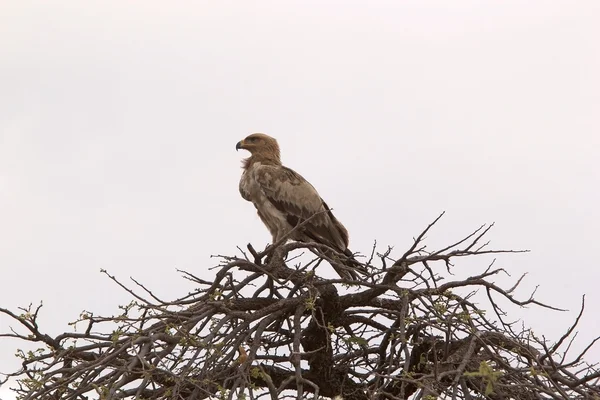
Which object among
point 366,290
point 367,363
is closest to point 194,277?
point 366,290

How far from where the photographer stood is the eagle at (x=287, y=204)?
1037cm

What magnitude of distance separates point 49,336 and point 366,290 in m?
2.83

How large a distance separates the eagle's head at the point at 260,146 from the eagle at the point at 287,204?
0.37m

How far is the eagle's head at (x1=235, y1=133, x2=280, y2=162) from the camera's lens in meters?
12.0

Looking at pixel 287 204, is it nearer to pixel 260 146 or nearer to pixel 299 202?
pixel 299 202

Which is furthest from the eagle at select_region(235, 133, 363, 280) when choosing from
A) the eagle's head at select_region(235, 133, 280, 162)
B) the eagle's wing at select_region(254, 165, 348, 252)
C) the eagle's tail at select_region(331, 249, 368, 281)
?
the eagle's tail at select_region(331, 249, 368, 281)

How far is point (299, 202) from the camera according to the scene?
11.0 m

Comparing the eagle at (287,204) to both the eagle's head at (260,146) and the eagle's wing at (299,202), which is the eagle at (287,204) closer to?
the eagle's wing at (299,202)

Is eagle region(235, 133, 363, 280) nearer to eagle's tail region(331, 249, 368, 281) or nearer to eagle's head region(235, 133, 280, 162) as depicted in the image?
eagle's head region(235, 133, 280, 162)

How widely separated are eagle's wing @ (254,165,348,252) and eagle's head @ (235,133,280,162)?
53cm

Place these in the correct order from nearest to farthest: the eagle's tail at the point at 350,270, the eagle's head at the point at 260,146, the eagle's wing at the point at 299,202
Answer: the eagle's tail at the point at 350,270
the eagle's wing at the point at 299,202
the eagle's head at the point at 260,146

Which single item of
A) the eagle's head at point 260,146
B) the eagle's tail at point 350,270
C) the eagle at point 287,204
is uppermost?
the eagle's head at point 260,146

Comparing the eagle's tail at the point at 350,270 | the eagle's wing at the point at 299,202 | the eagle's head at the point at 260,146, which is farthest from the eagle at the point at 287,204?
the eagle's tail at the point at 350,270

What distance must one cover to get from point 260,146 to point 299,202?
4.99 feet
